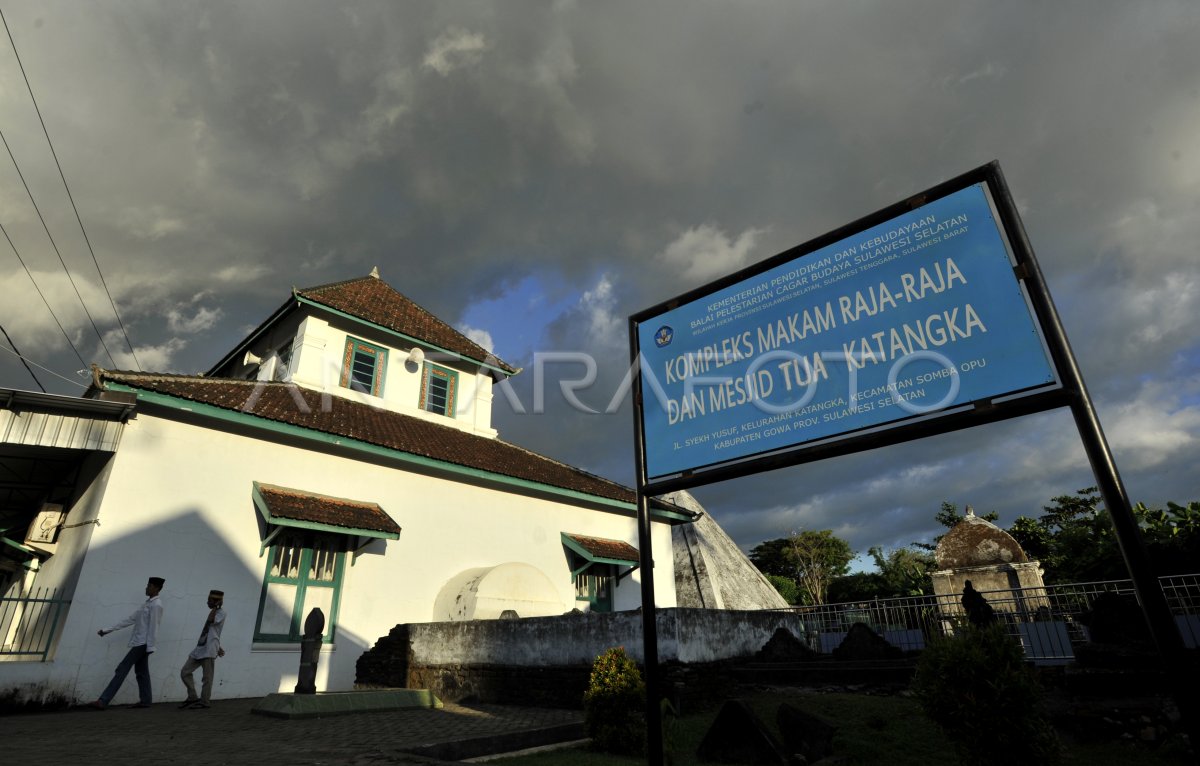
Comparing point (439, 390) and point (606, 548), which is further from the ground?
point (439, 390)

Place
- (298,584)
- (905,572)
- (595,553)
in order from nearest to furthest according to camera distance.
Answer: (298,584), (595,553), (905,572)

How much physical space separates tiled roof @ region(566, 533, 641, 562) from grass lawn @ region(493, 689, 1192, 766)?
8.26 meters

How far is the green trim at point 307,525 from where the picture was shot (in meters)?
10.4

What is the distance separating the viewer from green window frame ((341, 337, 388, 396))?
625 inches

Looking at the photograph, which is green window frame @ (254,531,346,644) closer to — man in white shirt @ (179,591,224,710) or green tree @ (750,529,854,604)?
man in white shirt @ (179,591,224,710)

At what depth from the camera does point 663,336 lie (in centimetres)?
506

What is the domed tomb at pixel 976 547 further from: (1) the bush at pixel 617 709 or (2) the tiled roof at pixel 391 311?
(1) the bush at pixel 617 709

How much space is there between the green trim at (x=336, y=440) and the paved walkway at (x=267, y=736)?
4694 millimetres

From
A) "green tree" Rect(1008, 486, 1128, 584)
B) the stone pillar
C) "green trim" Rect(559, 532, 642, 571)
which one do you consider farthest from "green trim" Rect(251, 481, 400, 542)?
"green tree" Rect(1008, 486, 1128, 584)

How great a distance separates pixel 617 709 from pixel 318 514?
23.8ft

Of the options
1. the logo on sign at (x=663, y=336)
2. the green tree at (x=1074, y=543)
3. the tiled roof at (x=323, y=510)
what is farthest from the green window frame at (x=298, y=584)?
the green tree at (x=1074, y=543)

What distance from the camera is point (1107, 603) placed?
7828mm

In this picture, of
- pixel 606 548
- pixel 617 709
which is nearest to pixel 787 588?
pixel 606 548

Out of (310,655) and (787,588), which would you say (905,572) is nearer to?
(787,588)
